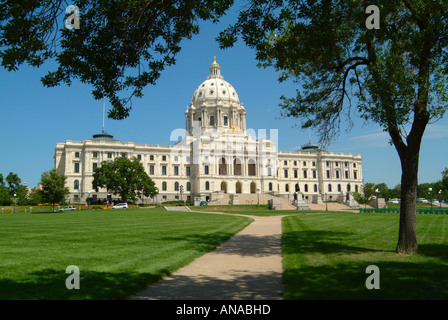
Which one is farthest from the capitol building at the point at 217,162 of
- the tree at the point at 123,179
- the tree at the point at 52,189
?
the tree at the point at 52,189

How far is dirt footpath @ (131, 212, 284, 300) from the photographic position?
7.69 meters

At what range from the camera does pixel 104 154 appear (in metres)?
91.1

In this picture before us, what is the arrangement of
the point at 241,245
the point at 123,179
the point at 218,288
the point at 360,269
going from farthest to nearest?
the point at 123,179 < the point at 241,245 < the point at 360,269 < the point at 218,288

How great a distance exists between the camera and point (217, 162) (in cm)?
9750

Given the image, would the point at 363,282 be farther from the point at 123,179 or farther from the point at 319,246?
the point at 123,179

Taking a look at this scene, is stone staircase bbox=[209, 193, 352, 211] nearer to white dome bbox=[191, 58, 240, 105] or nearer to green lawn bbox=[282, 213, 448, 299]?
white dome bbox=[191, 58, 240, 105]

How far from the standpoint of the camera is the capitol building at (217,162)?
89625mm

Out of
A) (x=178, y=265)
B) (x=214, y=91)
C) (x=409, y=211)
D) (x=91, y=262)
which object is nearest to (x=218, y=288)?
(x=178, y=265)

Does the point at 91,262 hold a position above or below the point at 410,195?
below

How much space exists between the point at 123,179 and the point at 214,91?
50235 millimetres

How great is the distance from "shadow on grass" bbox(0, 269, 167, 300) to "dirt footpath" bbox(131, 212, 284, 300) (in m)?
0.37

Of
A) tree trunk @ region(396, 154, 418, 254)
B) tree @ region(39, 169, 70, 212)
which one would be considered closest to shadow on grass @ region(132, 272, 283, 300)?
tree trunk @ region(396, 154, 418, 254)

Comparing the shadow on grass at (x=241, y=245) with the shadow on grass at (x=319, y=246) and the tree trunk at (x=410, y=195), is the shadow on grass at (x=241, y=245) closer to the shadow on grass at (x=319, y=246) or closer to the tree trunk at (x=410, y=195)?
the shadow on grass at (x=319, y=246)
